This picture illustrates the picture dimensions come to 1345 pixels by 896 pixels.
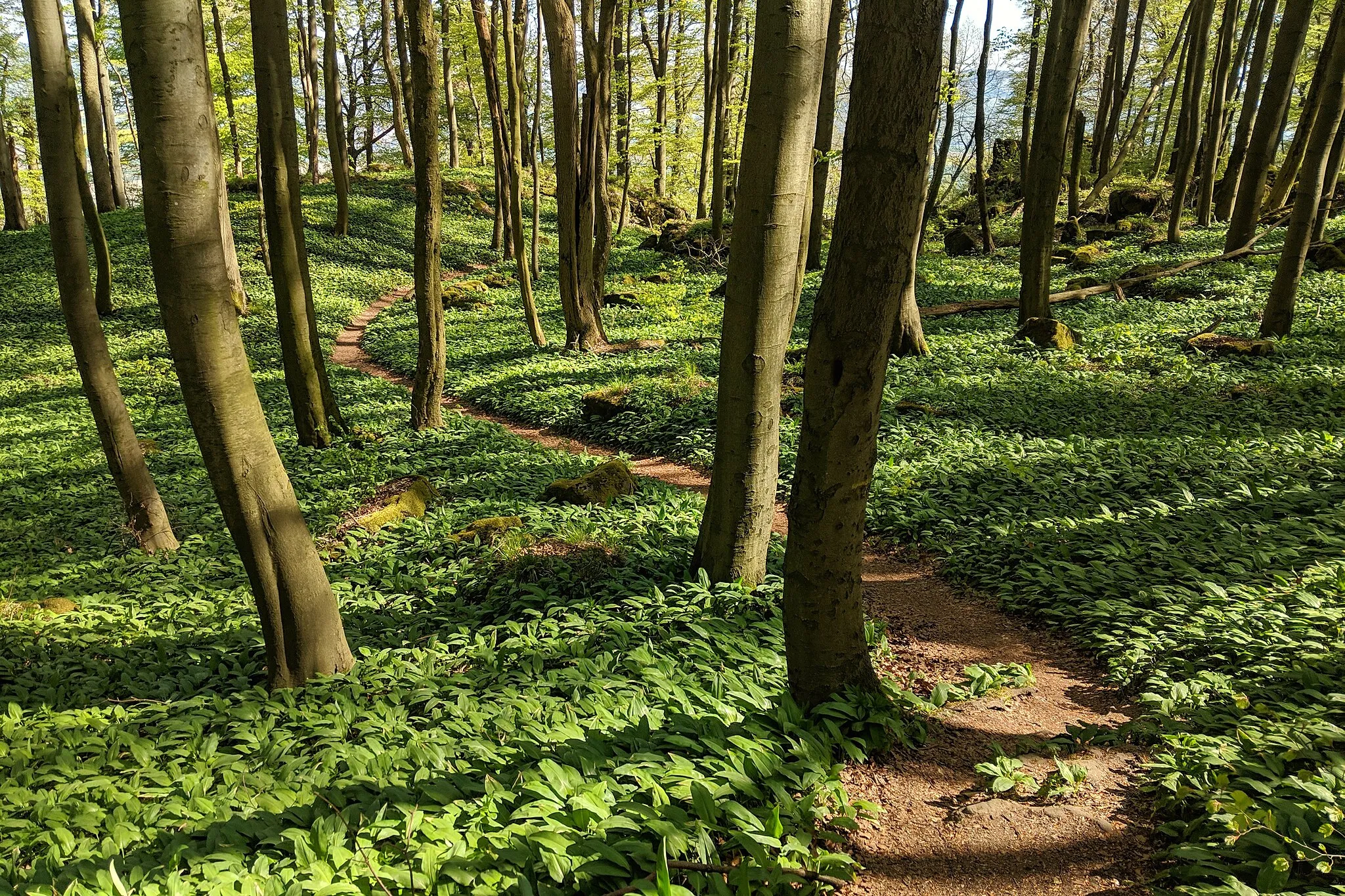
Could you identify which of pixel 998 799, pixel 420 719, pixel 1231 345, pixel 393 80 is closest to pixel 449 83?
pixel 393 80

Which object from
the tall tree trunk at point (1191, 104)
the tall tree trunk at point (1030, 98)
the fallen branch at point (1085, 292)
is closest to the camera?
the fallen branch at point (1085, 292)

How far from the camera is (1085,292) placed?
14125mm

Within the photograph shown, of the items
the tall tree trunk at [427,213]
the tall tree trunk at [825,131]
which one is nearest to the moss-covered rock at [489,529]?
the tall tree trunk at [427,213]

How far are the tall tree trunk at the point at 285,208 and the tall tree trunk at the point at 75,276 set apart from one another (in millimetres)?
1808

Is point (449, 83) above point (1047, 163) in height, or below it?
above

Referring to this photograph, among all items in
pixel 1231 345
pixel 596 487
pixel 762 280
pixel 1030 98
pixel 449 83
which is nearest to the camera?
pixel 762 280

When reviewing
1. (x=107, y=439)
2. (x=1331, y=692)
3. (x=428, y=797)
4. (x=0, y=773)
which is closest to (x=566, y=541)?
(x=428, y=797)

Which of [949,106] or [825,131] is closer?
[825,131]

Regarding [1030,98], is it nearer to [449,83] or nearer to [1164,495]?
[1164,495]

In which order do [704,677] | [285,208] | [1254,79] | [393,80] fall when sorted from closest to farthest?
1. [704,677]
2. [285,208]
3. [1254,79]
4. [393,80]

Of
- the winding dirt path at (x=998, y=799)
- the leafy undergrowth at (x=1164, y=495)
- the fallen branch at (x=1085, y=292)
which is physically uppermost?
the fallen branch at (x=1085, y=292)

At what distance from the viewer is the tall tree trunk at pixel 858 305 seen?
2.60 m

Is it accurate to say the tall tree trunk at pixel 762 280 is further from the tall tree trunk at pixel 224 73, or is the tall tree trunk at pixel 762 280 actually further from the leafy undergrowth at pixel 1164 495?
the tall tree trunk at pixel 224 73

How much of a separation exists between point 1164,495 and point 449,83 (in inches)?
1172
